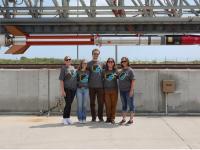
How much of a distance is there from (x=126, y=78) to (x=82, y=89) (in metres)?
1.08

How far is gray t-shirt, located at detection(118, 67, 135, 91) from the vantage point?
34.6 ft

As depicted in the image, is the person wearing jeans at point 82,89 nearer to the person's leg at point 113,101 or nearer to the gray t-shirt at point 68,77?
the gray t-shirt at point 68,77

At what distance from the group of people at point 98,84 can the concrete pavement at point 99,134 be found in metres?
0.37

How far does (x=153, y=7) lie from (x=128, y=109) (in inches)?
458

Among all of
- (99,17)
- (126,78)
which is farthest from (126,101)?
(99,17)

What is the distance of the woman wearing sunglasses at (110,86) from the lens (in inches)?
417

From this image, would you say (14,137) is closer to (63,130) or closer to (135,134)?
(63,130)

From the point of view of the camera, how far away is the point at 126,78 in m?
10.6

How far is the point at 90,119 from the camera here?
452 inches

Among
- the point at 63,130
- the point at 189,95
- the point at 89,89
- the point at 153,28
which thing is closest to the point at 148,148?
the point at 63,130

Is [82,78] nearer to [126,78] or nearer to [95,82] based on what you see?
[95,82]

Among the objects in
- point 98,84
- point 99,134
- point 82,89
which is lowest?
point 99,134

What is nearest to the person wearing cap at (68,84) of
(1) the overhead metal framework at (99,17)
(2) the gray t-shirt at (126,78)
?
(2) the gray t-shirt at (126,78)

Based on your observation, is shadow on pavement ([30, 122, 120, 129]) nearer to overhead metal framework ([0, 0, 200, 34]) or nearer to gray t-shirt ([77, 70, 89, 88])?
gray t-shirt ([77, 70, 89, 88])
